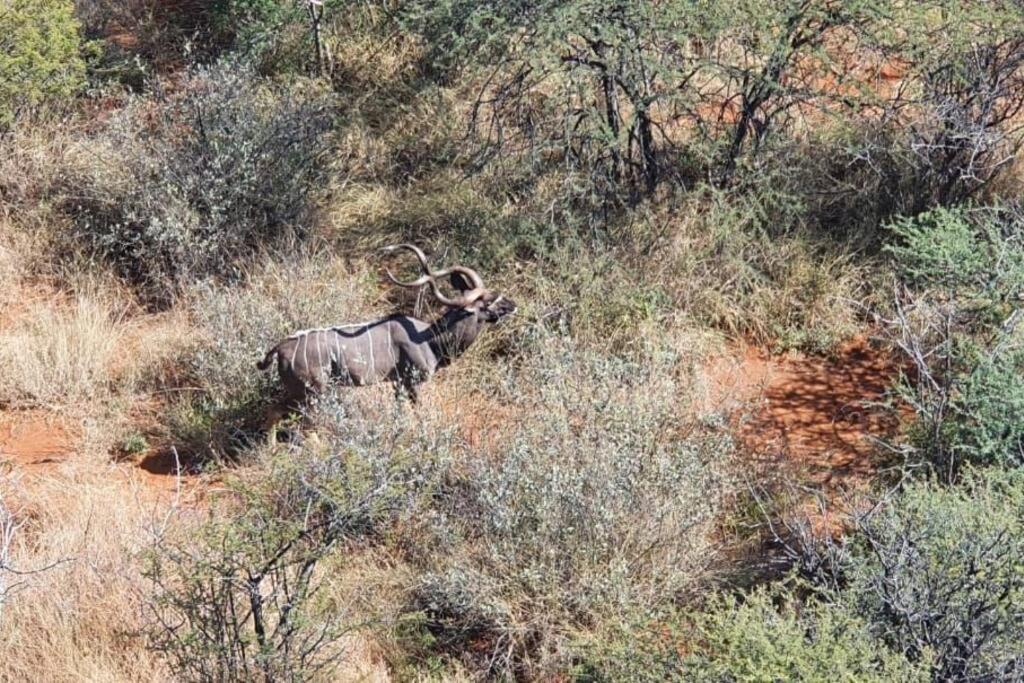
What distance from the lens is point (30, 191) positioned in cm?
1117

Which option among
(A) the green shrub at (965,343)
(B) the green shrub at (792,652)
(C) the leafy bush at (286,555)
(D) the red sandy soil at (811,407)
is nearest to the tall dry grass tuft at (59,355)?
(C) the leafy bush at (286,555)

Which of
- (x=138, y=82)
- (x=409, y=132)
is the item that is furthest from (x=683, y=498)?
(x=138, y=82)

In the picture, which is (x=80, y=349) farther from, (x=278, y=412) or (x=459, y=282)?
(x=459, y=282)

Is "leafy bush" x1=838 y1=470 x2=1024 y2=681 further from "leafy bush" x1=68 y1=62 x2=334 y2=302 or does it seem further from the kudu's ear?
"leafy bush" x1=68 y1=62 x2=334 y2=302

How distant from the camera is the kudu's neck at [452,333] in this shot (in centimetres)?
839

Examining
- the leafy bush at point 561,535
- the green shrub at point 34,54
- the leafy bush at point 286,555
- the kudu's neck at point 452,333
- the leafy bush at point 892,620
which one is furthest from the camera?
the green shrub at point 34,54

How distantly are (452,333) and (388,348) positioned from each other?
448mm

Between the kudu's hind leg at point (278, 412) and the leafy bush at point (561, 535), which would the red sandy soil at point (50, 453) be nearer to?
the kudu's hind leg at point (278, 412)

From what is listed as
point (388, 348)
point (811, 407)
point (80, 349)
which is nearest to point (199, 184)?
point (80, 349)

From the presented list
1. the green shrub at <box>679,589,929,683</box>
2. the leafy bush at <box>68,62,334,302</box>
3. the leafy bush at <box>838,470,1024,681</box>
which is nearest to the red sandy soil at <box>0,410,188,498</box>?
the leafy bush at <box>68,62,334,302</box>

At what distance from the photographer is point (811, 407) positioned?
905 cm

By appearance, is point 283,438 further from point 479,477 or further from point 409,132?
point 409,132

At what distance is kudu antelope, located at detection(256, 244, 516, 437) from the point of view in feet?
26.3

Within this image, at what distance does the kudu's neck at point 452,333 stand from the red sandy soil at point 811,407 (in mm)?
1661
